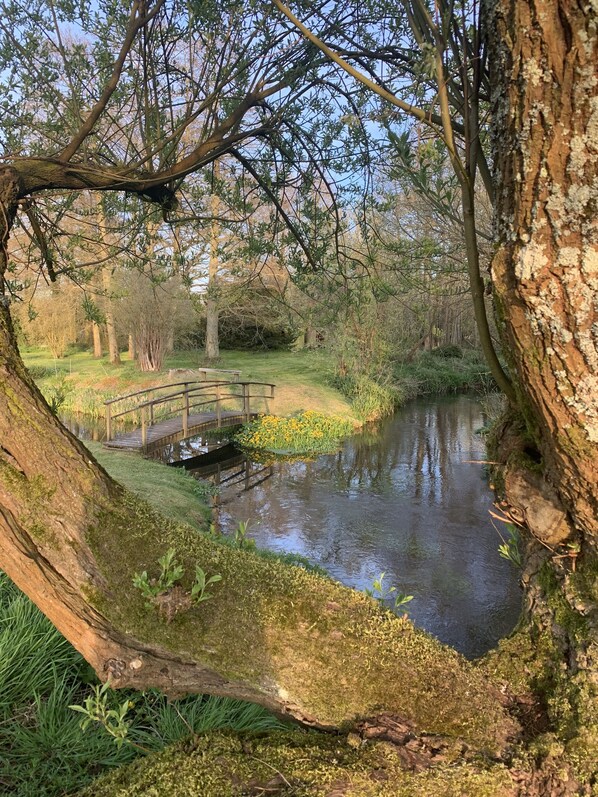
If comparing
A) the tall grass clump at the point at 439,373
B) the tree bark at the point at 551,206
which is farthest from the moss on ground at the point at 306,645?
the tall grass clump at the point at 439,373

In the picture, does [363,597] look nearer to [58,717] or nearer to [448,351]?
[58,717]

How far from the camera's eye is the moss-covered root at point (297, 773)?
129cm

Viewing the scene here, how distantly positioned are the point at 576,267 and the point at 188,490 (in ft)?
30.1

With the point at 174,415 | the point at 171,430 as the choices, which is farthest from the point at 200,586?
the point at 174,415

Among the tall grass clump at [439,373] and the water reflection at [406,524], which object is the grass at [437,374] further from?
the water reflection at [406,524]

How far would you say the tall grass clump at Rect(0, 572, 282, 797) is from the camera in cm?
230

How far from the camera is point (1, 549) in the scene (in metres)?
1.55

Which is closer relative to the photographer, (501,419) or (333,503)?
(501,419)

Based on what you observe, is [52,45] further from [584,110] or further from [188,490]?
[188,490]

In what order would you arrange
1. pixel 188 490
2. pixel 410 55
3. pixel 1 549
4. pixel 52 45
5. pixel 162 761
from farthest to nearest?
pixel 188 490, pixel 52 45, pixel 410 55, pixel 1 549, pixel 162 761

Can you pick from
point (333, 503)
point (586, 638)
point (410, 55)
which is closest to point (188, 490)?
point (333, 503)

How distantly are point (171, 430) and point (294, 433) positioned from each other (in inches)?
134

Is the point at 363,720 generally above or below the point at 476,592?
above

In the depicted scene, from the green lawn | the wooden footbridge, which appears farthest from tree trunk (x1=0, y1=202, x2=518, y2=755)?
the green lawn
